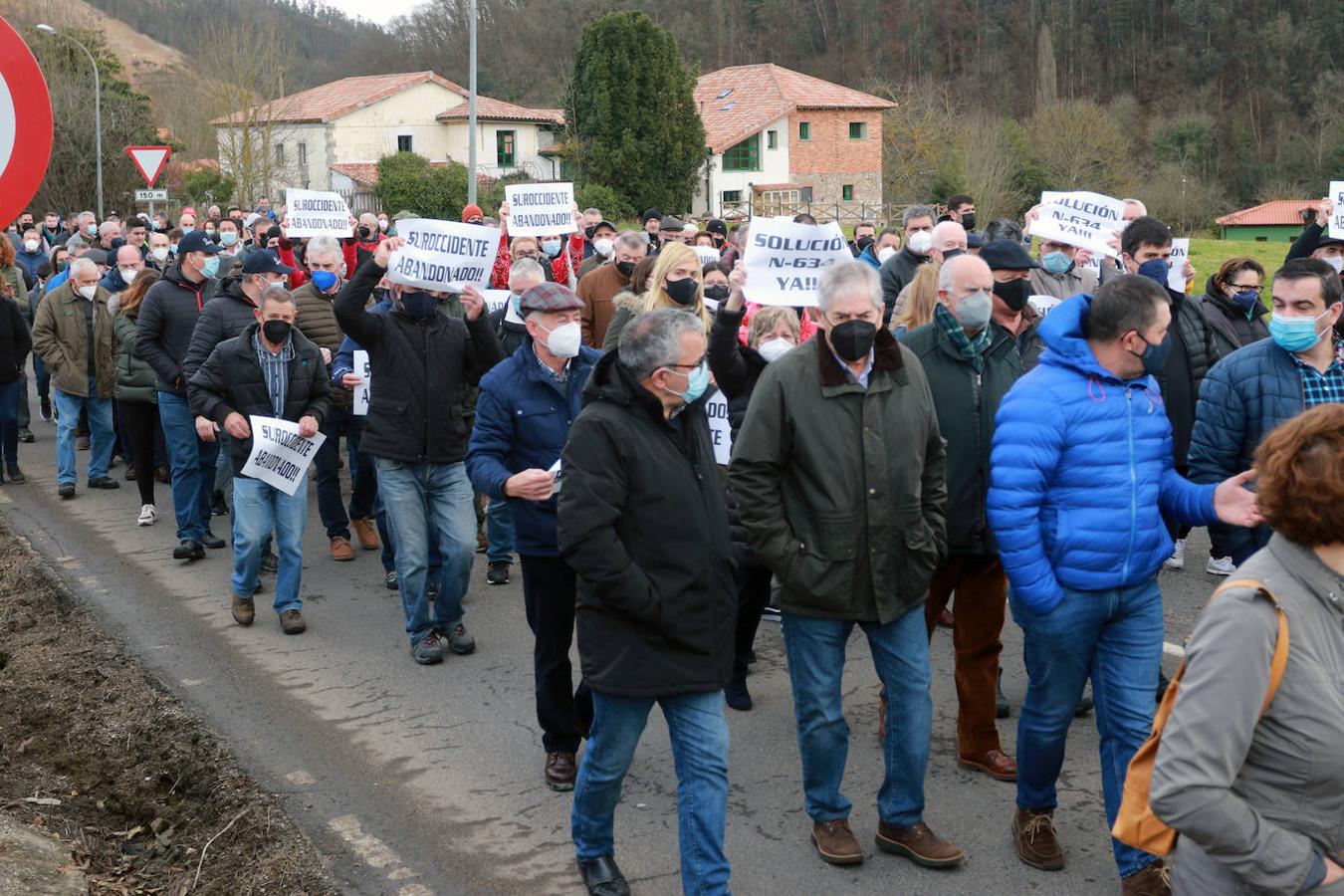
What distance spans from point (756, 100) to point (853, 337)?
227 feet

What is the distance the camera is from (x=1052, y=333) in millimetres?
4555

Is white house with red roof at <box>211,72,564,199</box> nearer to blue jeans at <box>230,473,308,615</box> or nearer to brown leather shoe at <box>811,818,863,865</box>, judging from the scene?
blue jeans at <box>230,473,308,615</box>

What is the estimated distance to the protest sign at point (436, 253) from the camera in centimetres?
706

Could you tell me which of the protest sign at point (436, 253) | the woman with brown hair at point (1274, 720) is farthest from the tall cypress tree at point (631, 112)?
the woman with brown hair at point (1274, 720)

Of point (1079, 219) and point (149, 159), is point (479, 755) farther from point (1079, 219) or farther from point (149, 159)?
point (149, 159)

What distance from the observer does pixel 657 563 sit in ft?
14.3

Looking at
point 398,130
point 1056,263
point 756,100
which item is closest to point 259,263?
point 1056,263

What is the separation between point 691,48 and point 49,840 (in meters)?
101

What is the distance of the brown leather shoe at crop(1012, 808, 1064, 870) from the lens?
4828 millimetres

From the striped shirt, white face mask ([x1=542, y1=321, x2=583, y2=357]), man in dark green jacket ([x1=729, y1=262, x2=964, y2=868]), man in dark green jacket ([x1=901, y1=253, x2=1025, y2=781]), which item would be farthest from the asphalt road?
white face mask ([x1=542, y1=321, x2=583, y2=357])

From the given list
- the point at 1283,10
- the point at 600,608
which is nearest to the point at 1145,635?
the point at 600,608

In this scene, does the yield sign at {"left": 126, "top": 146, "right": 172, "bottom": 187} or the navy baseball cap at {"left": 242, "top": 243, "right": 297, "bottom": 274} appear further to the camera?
the yield sign at {"left": 126, "top": 146, "right": 172, "bottom": 187}

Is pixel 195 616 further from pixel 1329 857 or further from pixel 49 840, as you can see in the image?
pixel 1329 857

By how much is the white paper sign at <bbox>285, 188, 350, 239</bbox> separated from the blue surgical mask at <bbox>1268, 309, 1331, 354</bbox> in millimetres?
9367
